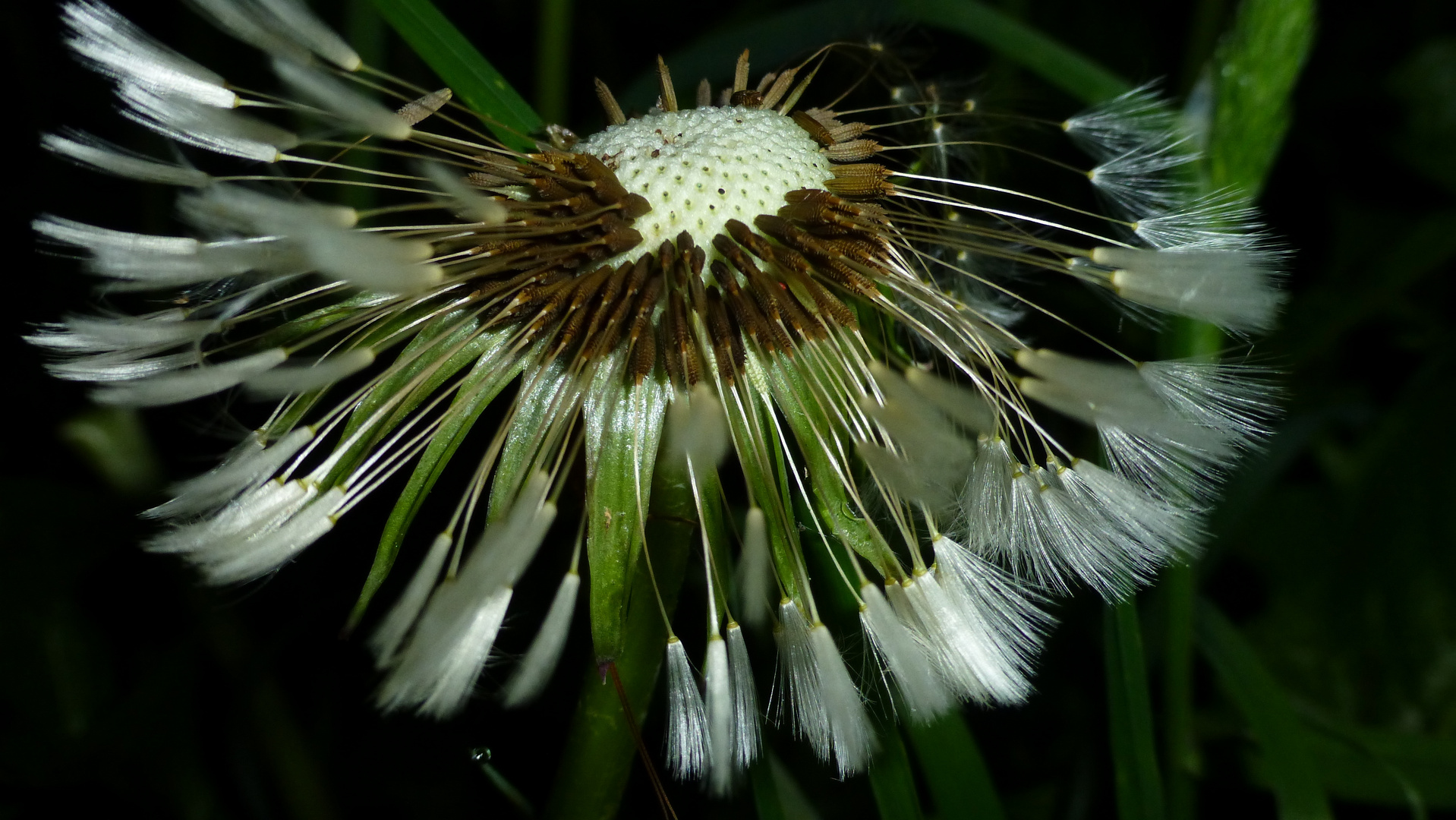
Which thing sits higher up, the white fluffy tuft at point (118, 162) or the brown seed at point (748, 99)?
the brown seed at point (748, 99)

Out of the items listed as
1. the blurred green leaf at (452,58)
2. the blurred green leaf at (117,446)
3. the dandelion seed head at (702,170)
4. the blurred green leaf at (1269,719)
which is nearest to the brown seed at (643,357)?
the dandelion seed head at (702,170)

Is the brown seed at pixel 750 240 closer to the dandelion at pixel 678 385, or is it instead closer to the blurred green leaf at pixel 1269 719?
the dandelion at pixel 678 385

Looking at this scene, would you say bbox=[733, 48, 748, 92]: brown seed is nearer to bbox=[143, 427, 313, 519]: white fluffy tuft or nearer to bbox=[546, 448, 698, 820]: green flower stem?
bbox=[546, 448, 698, 820]: green flower stem

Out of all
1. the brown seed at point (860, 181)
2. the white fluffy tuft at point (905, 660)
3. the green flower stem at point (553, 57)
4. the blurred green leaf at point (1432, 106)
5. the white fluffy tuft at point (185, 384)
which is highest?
the blurred green leaf at point (1432, 106)

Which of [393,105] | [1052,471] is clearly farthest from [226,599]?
[1052,471]

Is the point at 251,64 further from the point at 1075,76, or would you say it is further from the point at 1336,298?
the point at 1336,298

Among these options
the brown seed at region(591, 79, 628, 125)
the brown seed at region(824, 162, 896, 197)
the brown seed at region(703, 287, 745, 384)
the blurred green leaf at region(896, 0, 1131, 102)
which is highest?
the blurred green leaf at region(896, 0, 1131, 102)

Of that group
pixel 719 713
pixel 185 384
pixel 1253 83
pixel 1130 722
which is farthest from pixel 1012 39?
pixel 185 384

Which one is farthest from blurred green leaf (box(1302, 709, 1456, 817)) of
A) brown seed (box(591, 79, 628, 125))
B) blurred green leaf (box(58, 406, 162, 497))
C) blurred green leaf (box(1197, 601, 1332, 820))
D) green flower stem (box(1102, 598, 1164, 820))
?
blurred green leaf (box(58, 406, 162, 497))
